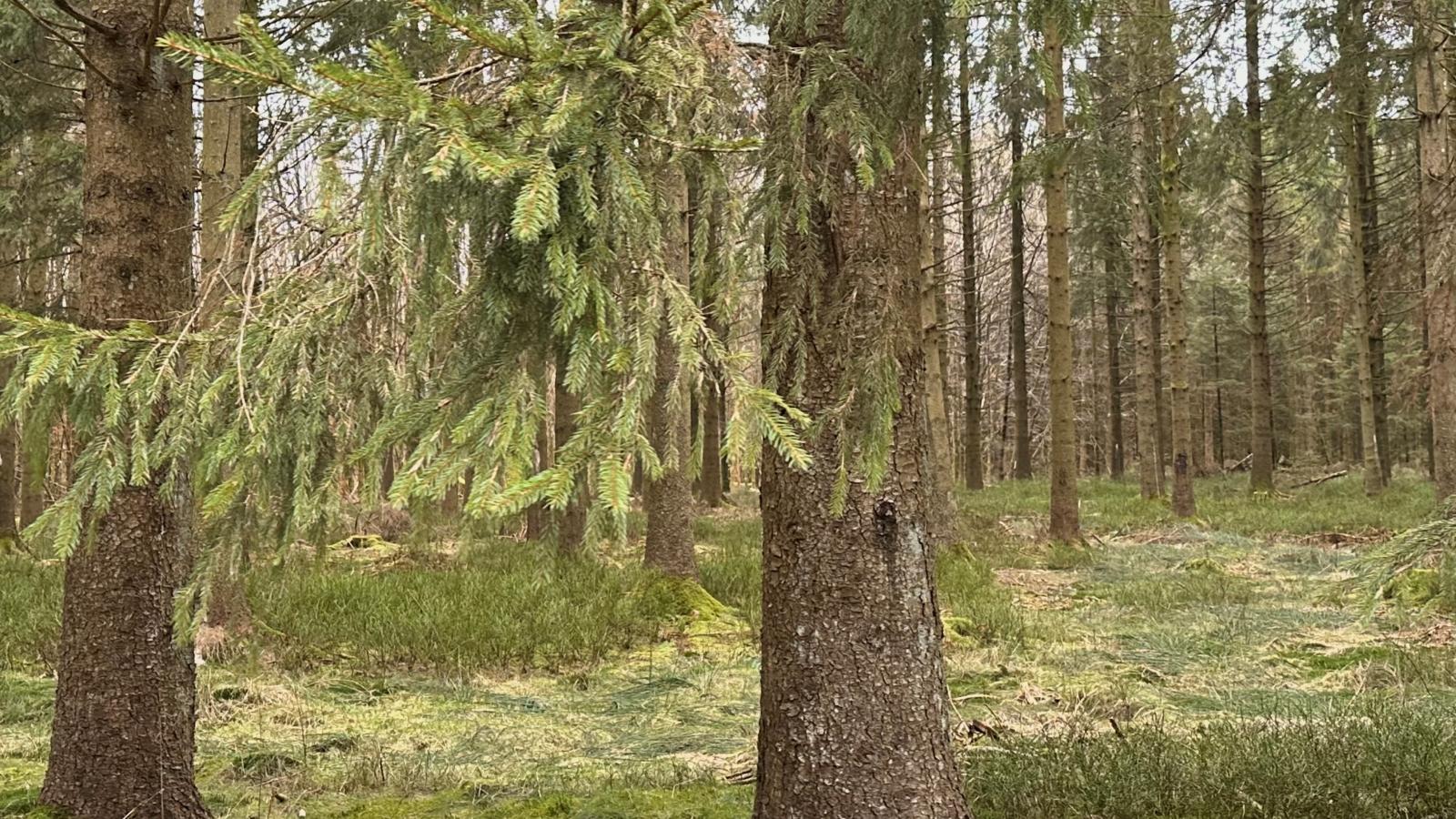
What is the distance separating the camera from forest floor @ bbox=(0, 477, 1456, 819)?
3873 mm

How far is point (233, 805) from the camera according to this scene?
4250 mm

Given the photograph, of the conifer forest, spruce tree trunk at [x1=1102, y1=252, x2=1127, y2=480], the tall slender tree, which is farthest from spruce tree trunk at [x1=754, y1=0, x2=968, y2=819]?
spruce tree trunk at [x1=1102, y1=252, x2=1127, y2=480]

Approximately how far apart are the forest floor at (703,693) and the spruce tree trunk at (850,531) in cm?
85

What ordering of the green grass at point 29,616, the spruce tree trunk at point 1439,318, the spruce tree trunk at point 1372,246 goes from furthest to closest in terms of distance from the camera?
the spruce tree trunk at point 1372,246 < the spruce tree trunk at point 1439,318 < the green grass at point 29,616

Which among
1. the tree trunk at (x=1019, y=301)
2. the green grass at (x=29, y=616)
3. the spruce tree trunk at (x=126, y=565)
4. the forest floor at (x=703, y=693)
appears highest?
the tree trunk at (x=1019, y=301)

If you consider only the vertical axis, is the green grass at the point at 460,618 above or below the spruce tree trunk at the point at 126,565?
below

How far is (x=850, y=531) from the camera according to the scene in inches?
124

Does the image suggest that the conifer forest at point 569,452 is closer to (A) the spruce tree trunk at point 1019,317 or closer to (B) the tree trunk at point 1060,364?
(B) the tree trunk at point 1060,364

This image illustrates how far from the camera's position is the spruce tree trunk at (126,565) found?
357 centimetres

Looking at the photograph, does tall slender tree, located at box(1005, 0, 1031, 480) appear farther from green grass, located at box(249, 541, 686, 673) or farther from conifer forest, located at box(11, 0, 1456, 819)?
conifer forest, located at box(11, 0, 1456, 819)

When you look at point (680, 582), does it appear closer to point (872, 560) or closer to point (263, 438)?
point (872, 560)

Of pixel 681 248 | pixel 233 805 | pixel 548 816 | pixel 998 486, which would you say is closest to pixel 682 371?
pixel 548 816

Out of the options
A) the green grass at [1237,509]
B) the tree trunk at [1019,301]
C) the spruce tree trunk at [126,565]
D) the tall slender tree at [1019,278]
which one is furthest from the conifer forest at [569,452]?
the tree trunk at [1019,301]

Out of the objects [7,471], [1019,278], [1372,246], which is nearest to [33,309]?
[7,471]
